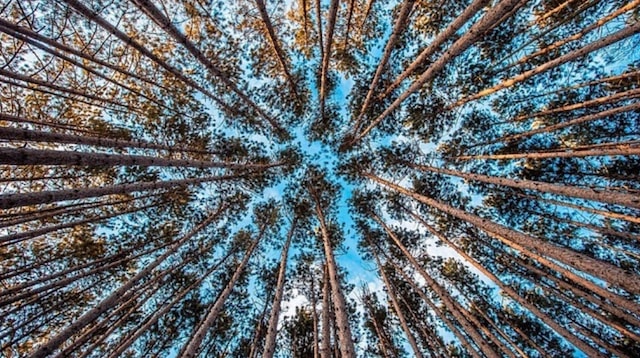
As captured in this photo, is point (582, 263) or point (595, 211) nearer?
point (582, 263)

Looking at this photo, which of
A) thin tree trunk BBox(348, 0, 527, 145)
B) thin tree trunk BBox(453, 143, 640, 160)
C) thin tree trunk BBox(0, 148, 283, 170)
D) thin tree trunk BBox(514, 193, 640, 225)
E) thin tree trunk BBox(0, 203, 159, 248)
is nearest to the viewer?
thin tree trunk BBox(0, 148, 283, 170)

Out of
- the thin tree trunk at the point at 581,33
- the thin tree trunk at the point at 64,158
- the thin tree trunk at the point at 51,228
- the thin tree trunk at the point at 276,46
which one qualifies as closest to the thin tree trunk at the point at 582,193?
the thin tree trunk at the point at 581,33

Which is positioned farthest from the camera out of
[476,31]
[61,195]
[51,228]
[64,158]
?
[51,228]

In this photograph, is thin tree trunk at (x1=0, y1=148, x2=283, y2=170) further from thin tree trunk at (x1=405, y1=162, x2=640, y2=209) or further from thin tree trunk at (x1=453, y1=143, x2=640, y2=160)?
thin tree trunk at (x1=453, y1=143, x2=640, y2=160)

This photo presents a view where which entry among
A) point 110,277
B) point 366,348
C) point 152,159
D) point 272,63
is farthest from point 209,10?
Result: point 366,348

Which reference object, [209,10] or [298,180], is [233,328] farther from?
[209,10]

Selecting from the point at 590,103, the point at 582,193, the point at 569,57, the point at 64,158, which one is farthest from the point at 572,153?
the point at 64,158

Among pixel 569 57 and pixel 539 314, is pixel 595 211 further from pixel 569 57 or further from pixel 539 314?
pixel 569 57

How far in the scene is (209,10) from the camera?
8.25m

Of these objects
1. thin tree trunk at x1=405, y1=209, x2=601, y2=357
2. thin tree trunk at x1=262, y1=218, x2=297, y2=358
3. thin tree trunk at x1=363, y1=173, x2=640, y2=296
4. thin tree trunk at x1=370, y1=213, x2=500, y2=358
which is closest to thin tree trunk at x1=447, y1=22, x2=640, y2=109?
thin tree trunk at x1=363, y1=173, x2=640, y2=296

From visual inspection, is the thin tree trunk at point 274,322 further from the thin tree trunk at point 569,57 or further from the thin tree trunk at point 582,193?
the thin tree trunk at point 569,57

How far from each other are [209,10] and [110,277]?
930 centimetres

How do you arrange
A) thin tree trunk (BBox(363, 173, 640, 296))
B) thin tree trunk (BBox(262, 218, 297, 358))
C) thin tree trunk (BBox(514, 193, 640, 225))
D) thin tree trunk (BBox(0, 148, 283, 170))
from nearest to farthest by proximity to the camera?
thin tree trunk (BBox(0, 148, 283, 170))
thin tree trunk (BBox(363, 173, 640, 296))
thin tree trunk (BBox(262, 218, 297, 358))
thin tree trunk (BBox(514, 193, 640, 225))

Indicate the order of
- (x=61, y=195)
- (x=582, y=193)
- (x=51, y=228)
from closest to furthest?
(x=61, y=195), (x=582, y=193), (x=51, y=228)
